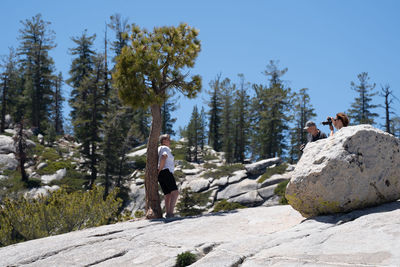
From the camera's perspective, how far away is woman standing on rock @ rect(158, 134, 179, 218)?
1007 cm

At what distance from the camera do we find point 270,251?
5.93 metres

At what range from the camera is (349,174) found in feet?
23.8

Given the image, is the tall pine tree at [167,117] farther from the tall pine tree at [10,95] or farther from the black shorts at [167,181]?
the black shorts at [167,181]

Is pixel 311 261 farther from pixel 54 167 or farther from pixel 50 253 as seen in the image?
pixel 54 167

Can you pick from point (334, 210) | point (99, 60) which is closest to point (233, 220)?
point (334, 210)

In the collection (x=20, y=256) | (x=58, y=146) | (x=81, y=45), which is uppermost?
(x=81, y=45)

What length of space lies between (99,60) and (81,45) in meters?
16.4

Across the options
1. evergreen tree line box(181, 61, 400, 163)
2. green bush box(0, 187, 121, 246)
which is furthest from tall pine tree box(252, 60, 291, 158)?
green bush box(0, 187, 121, 246)

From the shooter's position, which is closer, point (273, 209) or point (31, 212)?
point (273, 209)

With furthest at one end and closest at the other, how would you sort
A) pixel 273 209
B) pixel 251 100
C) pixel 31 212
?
pixel 251 100 < pixel 31 212 < pixel 273 209

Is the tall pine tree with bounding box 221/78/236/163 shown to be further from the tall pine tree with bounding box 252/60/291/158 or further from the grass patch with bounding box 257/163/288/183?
the grass patch with bounding box 257/163/288/183

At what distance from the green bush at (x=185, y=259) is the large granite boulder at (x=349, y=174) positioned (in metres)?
2.79

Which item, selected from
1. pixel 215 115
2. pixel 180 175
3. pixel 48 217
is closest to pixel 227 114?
pixel 215 115

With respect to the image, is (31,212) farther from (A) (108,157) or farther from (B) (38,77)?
(B) (38,77)
